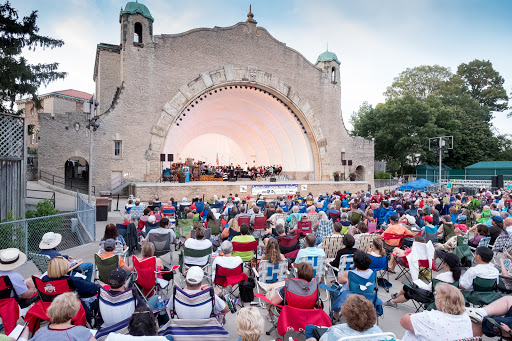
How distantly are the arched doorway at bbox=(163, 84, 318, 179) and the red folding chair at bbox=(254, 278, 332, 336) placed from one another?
67.0 ft

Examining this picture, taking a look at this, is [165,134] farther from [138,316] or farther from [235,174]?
[138,316]

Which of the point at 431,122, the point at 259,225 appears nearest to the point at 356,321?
the point at 259,225

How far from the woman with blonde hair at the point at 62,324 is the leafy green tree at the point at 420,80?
53888 millimetres

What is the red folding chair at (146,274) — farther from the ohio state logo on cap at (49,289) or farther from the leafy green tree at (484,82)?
the leafy green tree at (484,82)

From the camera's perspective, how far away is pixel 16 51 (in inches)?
418

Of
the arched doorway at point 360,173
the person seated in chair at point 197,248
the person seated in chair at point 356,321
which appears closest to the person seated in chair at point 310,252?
the person seated in chair at point 197,248

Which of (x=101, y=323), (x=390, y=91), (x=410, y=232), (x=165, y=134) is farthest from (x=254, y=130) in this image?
(x=390, y=91)

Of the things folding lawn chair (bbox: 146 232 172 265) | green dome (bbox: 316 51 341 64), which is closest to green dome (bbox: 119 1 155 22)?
green dome (bbox: 316 51 341 64)

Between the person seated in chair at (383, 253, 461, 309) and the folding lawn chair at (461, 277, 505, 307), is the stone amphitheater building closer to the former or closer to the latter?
the person seated in chair at (383, 253, 461, 309)

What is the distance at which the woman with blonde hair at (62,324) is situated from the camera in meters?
2.71

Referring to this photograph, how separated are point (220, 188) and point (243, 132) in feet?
41.5

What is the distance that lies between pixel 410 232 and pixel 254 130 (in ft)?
79.9

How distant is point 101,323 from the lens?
3836mm

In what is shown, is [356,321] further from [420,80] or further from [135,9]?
[420,80]
